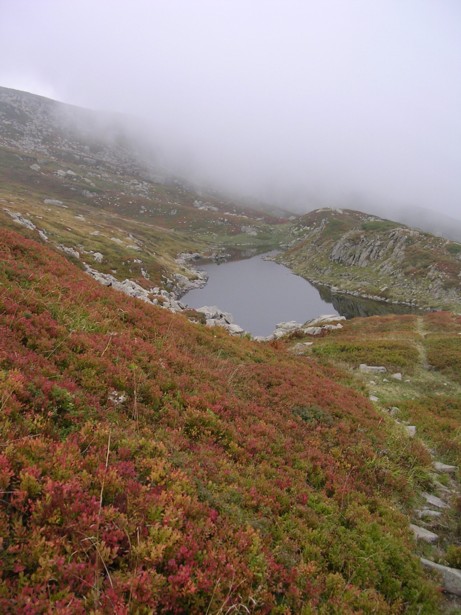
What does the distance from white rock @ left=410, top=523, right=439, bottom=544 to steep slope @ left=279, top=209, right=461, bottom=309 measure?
7454 cm

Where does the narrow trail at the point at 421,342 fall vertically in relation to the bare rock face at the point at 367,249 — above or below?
below

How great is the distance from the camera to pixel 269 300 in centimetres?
8312

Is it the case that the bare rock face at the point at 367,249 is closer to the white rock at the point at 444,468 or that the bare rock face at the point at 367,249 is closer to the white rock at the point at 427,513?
the white rock at the point at 444,468

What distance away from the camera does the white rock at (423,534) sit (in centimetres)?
895

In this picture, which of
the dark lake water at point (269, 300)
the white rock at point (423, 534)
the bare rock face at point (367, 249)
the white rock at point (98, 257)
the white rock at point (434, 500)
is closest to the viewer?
the white rock at point (423, 534)

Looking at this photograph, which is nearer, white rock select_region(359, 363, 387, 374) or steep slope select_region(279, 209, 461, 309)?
white rock select_region(359, 363, 387, 374)

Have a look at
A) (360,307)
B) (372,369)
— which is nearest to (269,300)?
(360,307)

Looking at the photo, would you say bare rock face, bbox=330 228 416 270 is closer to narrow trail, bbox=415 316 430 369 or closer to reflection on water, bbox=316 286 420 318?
reflection on water, bbox=316 286 420 318

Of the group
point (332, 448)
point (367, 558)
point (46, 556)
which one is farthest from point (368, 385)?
point (46, 556)

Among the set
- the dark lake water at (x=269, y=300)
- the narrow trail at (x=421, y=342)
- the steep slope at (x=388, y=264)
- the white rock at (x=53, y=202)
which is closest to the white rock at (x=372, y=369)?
the narrow trail at (x=421, y=342)

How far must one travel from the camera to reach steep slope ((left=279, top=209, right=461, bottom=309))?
81.4 meters

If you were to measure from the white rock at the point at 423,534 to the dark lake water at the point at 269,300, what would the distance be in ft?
164

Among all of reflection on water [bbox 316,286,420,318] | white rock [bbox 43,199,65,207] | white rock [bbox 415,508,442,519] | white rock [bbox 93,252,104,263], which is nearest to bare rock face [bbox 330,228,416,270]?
reflection on water [bbox 316,286,420,318]

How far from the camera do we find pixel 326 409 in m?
14.3
